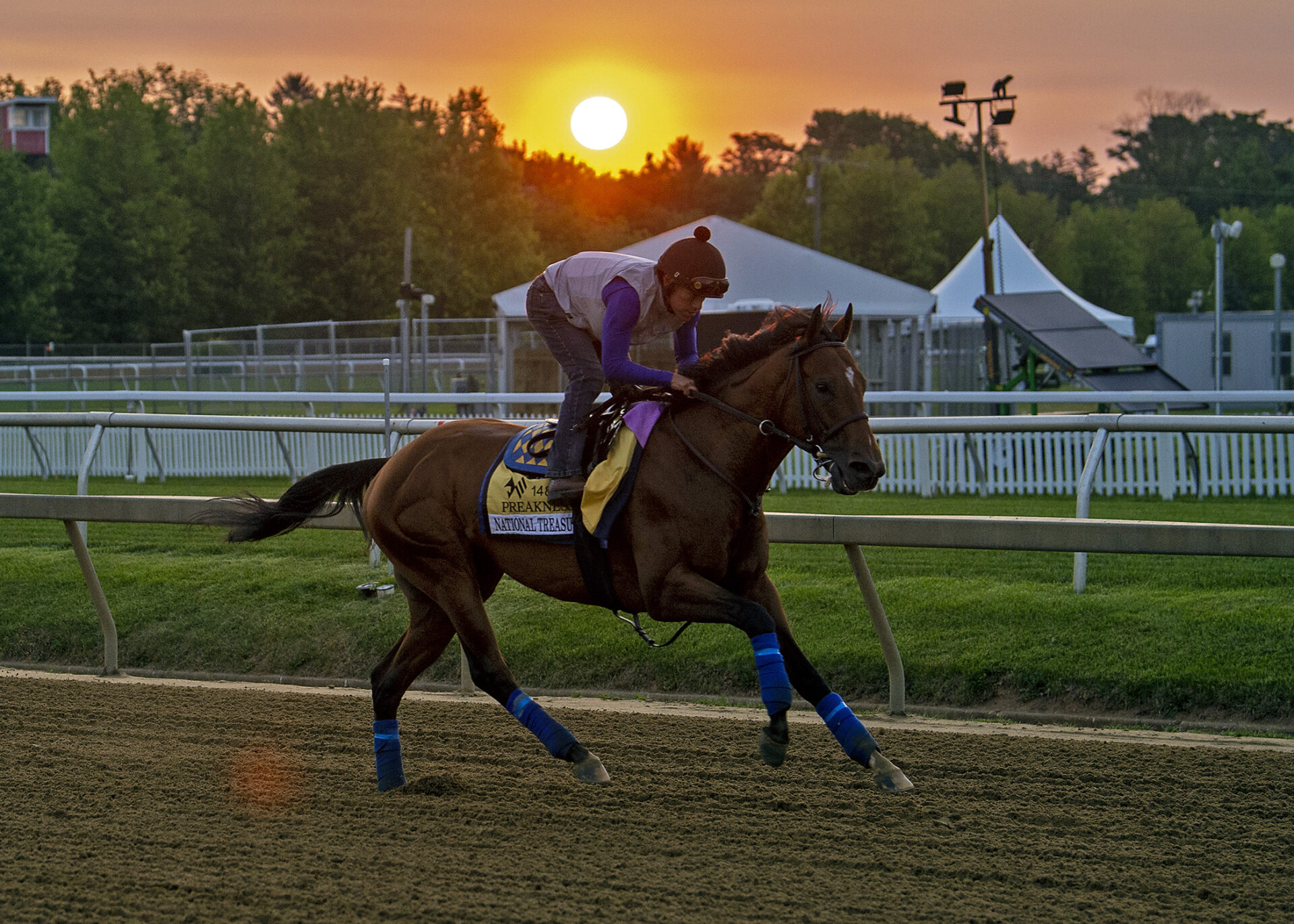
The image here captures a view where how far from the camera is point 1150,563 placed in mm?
7984

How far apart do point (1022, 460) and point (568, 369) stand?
8072mm

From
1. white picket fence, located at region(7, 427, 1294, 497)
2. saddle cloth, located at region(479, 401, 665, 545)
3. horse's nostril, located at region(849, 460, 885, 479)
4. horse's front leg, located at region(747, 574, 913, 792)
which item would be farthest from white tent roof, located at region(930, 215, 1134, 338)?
horse's nostril, located at region(849, 460, 885, 479)

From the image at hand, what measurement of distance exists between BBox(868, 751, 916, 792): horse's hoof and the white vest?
1631mm

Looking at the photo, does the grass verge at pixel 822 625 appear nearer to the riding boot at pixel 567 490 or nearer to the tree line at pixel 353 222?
the riding boot at pixel 567 490

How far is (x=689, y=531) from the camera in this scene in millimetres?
4371

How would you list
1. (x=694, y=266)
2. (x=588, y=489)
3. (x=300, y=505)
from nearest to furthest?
(x=694, y=266) < (x=588, y=489) < (x=300, y=505)

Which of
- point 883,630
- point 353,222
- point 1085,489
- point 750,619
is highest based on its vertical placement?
point 353,222

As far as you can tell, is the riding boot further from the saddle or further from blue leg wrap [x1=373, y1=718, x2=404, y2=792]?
blue leg wrap [x1=373, y1=718, x2=404, y2=792]

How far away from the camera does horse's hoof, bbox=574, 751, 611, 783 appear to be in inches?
180

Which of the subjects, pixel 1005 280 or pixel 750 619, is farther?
pixel 1005 280

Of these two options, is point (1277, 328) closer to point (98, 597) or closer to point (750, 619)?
point (98, 597)

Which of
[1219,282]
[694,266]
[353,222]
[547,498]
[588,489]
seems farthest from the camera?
[353,222]

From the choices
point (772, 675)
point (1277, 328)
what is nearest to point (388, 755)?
point (772, 675)

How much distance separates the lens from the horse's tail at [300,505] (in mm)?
5496
